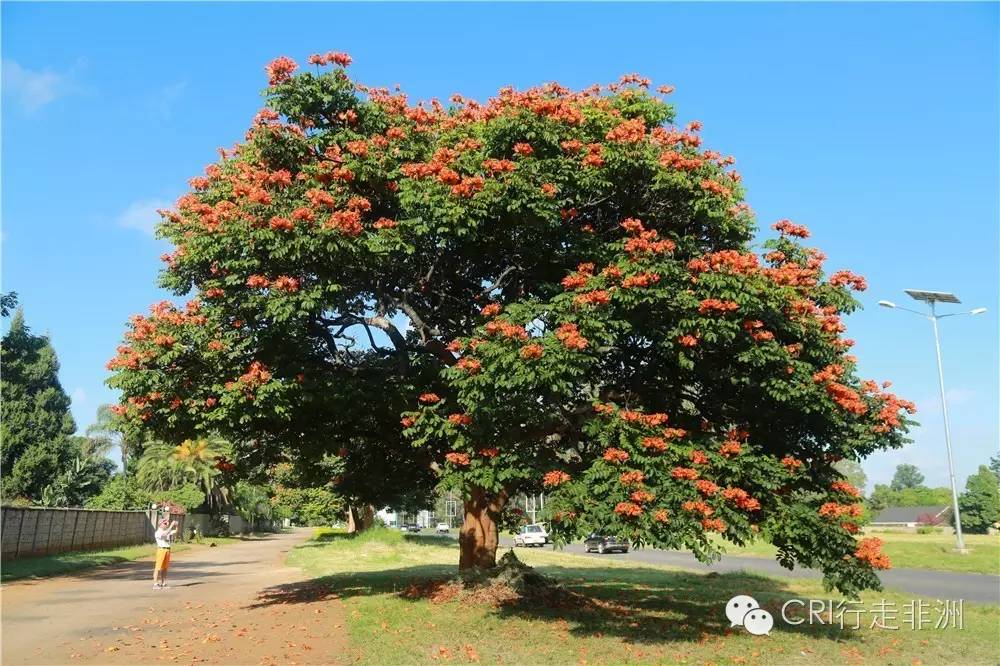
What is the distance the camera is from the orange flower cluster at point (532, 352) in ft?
29.6

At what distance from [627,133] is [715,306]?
2917 mm

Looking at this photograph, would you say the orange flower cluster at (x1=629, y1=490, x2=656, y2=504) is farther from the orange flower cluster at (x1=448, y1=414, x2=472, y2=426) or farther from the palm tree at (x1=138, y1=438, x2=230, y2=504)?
the palm tree at (x1=138, y1=438, x2=230, y2=504)

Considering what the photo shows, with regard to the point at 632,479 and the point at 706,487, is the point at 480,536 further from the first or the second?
the point at 706,487

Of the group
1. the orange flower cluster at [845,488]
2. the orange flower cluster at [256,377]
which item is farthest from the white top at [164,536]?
the orange flower cluster at [845,488]

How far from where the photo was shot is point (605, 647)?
1009cm

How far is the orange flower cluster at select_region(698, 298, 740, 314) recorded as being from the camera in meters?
9.46

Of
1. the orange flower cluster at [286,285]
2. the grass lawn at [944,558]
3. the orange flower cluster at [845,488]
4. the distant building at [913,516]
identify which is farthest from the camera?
the distant building at [913,516]

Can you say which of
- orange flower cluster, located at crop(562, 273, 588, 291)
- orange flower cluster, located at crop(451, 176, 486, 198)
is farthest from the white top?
orange flower cluster, located at crop(562, 273, 588, 291)

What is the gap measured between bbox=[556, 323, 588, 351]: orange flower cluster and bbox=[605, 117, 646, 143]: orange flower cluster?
3.08 metres

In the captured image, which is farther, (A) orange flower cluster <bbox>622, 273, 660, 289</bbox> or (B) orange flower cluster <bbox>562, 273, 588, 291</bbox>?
(B) orange flower cluster <bbox>562, 273, 588, 291</bbox>

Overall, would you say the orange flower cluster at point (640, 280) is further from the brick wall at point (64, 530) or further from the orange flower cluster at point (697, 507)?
the brick wall at point (64, 530)

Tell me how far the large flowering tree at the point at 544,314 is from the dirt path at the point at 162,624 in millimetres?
3100

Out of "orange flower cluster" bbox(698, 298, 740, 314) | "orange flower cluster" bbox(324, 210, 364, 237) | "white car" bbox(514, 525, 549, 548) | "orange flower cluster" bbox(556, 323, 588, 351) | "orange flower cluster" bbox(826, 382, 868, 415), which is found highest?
"orange flower cluster" bbox(324, 210, 364, 237)

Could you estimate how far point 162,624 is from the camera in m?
11.9
